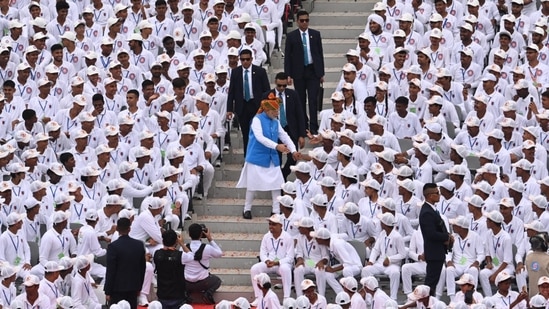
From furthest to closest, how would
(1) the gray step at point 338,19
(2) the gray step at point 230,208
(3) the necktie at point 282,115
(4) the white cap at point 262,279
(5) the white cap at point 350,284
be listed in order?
(1) the gray step at point 338,19 < (3) the necktie at point 282,115 < (2) the gray step at point 230,208 < (4) the white cap at point 262,279 < (5) the white cap at point 350,284

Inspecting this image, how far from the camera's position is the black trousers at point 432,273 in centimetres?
2123

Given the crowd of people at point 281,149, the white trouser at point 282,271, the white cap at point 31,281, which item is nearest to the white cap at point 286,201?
the crowd of people at point 281,149

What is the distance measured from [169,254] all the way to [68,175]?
365 cm

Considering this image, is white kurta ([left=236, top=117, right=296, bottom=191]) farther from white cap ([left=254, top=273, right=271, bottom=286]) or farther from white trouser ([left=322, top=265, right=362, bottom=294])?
white cap ([left=254, top=273, right=271, bottom=286])

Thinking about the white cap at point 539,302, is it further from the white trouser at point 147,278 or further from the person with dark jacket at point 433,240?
the white trouser at point 147,278

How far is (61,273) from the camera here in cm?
2097

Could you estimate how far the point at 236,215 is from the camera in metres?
24.0

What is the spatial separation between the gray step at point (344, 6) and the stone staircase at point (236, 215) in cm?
81

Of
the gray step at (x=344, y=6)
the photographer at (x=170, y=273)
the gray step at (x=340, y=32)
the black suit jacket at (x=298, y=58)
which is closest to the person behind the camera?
the photographer at (x=170, y=273)

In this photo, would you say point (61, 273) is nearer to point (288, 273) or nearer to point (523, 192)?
point (288, 273)

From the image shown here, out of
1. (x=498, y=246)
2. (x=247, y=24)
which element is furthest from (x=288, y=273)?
(x=247, y=24)

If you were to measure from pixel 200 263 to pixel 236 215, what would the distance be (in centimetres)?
230

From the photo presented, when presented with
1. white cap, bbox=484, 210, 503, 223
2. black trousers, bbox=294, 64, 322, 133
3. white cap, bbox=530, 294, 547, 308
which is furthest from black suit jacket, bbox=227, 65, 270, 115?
white cap, bbox=530, 294, 547, 308

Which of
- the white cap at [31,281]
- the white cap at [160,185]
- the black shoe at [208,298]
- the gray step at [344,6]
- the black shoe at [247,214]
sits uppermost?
the gray step at [344,6]
